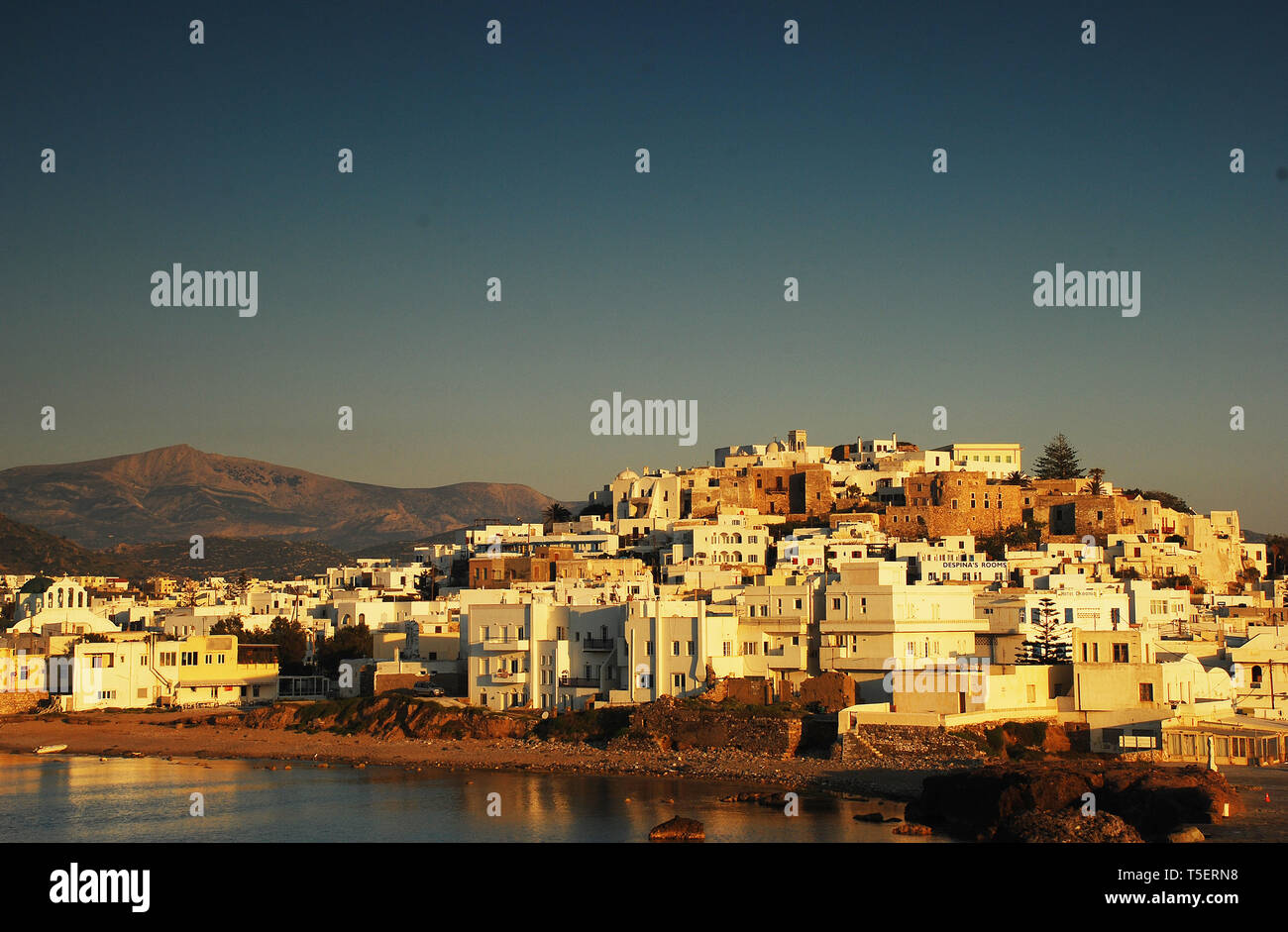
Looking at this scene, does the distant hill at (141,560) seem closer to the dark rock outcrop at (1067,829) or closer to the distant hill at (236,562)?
the distant hill at (236,562)

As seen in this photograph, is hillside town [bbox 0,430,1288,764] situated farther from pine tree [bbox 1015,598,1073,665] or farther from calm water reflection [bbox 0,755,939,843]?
calm water reflection [bbox 0,755,939,843]

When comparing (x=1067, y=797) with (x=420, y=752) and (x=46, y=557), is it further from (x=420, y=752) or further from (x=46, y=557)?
(x=46, y=557)

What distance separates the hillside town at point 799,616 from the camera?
40781mm

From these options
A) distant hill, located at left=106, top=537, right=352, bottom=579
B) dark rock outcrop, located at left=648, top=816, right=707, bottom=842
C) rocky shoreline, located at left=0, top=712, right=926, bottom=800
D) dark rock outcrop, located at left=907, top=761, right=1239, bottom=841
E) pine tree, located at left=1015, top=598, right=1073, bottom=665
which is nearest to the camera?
dark rock outcrop, located at left=907, top=761, right=1239, bottom=841

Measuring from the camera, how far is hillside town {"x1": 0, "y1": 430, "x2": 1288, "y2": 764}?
40781 mm

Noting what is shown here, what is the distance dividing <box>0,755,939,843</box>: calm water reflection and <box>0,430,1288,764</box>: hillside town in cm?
656

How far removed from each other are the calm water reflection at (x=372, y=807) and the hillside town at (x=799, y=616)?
6.56m

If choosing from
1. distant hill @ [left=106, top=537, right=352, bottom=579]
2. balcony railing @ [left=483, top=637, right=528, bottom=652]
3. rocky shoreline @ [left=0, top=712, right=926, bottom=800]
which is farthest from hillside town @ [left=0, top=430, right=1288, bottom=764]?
distant hill @ [left=106, top=537, right=352, bottom=579]

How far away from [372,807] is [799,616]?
14.7 metres

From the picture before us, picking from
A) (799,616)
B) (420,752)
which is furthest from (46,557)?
(799,616)

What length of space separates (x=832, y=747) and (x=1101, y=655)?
826 centimetres

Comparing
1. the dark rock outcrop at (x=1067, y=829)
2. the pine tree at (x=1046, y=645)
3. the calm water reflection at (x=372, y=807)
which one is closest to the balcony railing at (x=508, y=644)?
the calm water reflection at (x=372, y=807)

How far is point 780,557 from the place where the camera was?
65062 mm

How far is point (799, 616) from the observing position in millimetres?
44219
